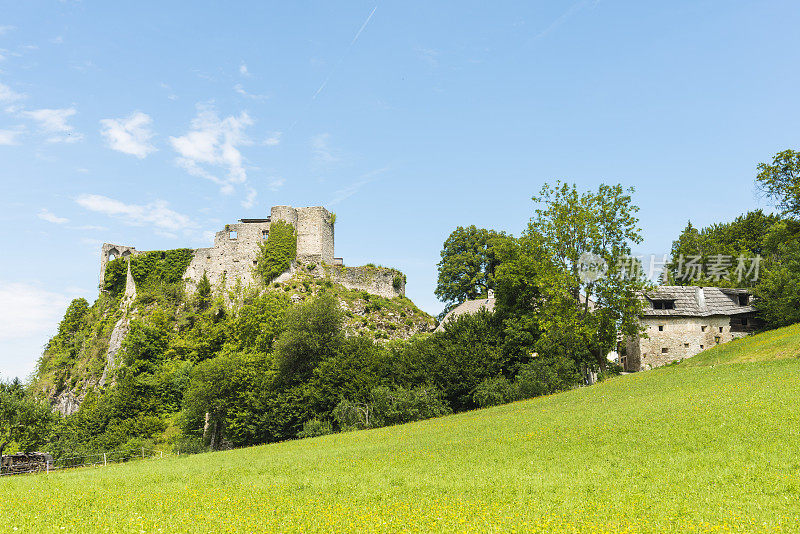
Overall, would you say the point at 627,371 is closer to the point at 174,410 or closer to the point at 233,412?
the point at 233,412

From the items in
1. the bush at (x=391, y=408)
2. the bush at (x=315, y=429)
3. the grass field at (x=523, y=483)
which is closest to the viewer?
the grass field at (x=523, y=483)

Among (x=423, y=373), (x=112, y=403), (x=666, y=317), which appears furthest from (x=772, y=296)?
(x=112, y=403)

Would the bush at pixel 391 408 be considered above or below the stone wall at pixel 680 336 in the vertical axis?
below

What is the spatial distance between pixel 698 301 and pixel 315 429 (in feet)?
118

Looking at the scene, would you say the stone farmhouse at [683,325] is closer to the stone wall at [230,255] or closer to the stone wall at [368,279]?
the stone wall at [368,279]

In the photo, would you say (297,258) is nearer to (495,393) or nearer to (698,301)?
(495,393)

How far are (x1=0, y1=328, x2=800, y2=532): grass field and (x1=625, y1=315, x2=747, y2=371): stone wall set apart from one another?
72.7ft

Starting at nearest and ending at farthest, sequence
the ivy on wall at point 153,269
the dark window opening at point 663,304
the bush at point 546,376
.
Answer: the bush at point 546,376 < the dark window opening at point 663,304 < the ivy on wall at point 153,269

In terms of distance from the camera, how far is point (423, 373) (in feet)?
140

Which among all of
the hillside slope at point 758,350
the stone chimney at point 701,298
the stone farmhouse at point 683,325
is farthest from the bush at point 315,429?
the stone chimney at point 701,298

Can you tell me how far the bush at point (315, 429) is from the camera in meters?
41.0

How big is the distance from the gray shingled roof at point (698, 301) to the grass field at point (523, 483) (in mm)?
22810

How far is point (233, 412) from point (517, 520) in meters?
38.2

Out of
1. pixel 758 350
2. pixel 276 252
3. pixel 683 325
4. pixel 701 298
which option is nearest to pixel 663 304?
pixel 683 325
